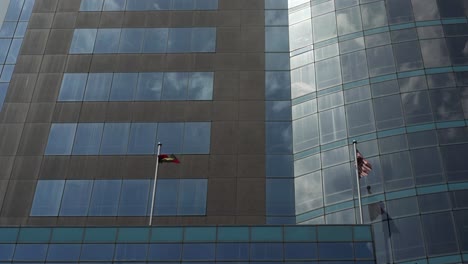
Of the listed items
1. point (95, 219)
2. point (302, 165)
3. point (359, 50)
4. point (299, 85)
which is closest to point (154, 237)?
point (95, 219)

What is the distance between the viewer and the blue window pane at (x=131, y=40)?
55.6 meters

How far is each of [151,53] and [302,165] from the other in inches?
656

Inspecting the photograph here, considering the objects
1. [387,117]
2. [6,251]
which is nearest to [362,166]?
[387,117]

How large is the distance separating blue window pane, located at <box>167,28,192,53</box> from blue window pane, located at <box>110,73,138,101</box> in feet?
13.2

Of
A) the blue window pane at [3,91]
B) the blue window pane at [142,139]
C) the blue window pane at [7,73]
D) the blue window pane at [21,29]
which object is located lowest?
the blue window pane at [142,139]

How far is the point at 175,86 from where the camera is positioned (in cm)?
5300

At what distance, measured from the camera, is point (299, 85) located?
52.4 m

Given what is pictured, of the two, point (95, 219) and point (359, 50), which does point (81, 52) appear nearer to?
point (95, 219)

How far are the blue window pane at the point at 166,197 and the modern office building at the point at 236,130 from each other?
0.35 ft

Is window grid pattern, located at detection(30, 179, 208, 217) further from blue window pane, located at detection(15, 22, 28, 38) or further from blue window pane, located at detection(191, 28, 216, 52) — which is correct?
blue window pane, located at detection(15, 22, 28, 38)

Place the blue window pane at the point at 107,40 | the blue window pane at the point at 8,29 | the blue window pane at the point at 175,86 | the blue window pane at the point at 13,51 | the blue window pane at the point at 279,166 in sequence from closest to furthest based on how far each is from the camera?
the blue window pane at the point at 279,166 < the blue window pane at the point at 175,86 < the blue window pane at the point at 107,40 < the blue window pane at the point at 13,51 < the blue window pane at the point at 8,29

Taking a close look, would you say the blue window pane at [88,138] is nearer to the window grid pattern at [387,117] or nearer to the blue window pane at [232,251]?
the blue window pane at [232,251]

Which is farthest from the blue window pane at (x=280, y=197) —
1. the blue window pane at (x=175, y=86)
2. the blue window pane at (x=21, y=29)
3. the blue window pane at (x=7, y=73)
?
the blue window pane at (x=21, y=29)

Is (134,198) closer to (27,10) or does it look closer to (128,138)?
(128,138)
